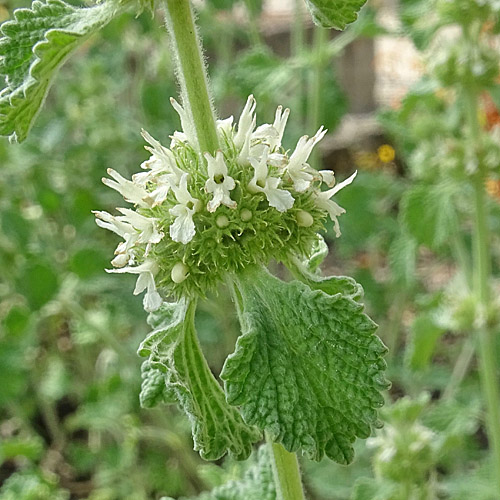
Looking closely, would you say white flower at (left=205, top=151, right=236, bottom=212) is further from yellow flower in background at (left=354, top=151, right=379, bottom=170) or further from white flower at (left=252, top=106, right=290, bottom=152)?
yellow flower in background at (left=354, top=151, right=379, bottom=170)

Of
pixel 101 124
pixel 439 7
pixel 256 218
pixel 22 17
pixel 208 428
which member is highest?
pixel 22 17

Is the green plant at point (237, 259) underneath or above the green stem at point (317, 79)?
above

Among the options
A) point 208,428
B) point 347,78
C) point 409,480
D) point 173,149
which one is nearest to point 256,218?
point 173,149

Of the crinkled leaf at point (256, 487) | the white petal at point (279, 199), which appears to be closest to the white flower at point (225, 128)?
the white petal at point (279, 199)

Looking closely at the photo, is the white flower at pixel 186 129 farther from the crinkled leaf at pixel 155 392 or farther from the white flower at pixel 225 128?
the crinkled leaf at pixel 155 392

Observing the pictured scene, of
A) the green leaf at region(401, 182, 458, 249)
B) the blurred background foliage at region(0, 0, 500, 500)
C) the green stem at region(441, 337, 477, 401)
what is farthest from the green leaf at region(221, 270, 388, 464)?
the green stem at region(441, 337, 477, 401)

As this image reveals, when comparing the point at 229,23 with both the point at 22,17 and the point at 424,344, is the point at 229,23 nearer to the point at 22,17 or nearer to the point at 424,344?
the point at 424,344
